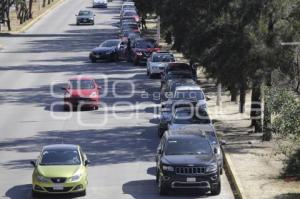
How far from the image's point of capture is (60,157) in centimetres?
2395

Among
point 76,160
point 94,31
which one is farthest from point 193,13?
point 94,31

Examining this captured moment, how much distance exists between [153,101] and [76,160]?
811 inches

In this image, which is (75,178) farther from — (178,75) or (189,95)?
(178,75)

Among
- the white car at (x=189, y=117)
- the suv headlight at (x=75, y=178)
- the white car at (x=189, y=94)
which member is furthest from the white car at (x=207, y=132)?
the white car at (x=189, y=94)

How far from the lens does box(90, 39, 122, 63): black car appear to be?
60.6m

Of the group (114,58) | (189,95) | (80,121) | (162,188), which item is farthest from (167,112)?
(114,58)

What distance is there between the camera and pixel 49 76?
54094mm

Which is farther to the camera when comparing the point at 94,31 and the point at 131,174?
the point at 94,31

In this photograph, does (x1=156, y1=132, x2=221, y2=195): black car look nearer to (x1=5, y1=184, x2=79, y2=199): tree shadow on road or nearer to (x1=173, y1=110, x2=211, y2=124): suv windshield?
(x1=5, y1=184, x2=79, y2=199): tree shadow on road

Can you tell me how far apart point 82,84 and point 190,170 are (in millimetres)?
20385

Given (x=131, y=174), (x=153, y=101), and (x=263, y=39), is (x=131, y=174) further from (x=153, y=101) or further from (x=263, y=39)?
(x=153, y=101)

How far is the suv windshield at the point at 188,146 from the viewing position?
23.8m

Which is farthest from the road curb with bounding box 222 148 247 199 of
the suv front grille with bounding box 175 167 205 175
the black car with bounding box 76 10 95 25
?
the black car with bounding box 76 10 95 25

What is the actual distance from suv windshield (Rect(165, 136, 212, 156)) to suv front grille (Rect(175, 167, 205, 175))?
Result: 3.29 feet
